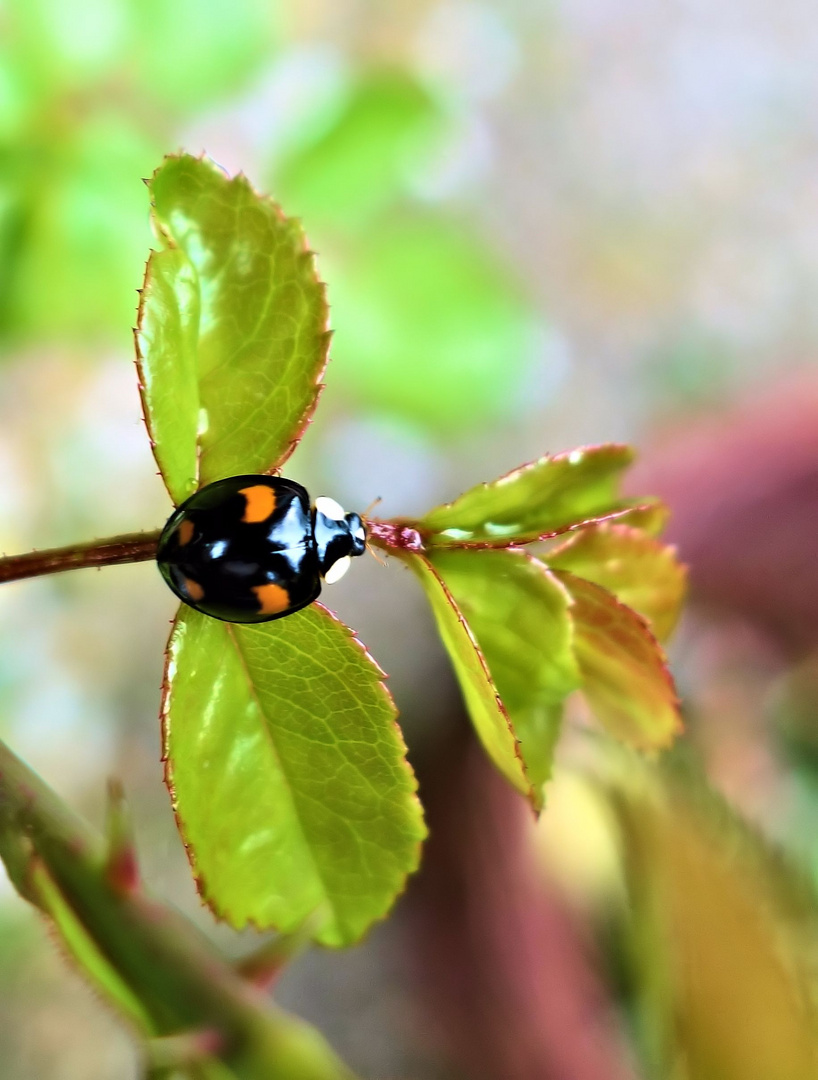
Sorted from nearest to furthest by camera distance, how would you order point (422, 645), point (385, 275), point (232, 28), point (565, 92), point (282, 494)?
point (282, 494) < point (232, 28) < point (385, 275) < point (422, 645) < point (565, 92)

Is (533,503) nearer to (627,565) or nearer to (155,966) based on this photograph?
(627,565)

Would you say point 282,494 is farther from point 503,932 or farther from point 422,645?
point 422,645

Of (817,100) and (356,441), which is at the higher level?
(817,100)

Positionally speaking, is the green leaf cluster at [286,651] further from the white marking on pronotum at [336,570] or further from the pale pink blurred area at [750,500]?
the pale pink blurred area at [750,500]

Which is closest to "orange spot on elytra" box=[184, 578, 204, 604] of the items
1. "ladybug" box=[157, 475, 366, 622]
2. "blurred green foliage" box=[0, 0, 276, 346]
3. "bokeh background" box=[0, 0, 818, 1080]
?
"ladybug" box=[157, 475, 366, 622]

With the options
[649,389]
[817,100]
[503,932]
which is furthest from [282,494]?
[817,100]

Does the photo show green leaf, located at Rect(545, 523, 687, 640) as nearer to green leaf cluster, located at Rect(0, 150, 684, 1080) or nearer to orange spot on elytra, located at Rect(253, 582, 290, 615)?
green leaf cluster, located at Rect(0, 150, 684, 1080)

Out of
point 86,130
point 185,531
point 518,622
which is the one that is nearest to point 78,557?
point 185,531
